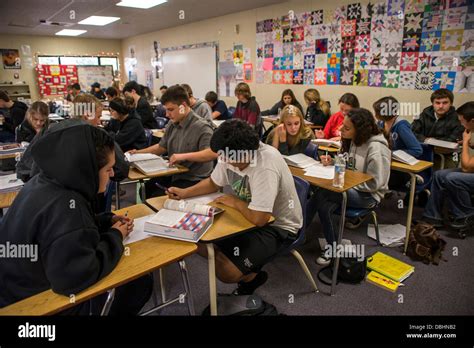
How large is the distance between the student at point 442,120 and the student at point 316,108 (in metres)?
1.60

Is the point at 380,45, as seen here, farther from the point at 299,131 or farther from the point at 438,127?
the point at 299,131

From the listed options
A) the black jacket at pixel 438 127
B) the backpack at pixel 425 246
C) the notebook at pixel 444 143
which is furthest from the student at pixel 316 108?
the backpack at pixel 425 246

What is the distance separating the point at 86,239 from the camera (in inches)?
46.1

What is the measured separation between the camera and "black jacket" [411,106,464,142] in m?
3.81

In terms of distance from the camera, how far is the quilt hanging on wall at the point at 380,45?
4020 millimetres

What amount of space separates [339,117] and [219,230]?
343cm

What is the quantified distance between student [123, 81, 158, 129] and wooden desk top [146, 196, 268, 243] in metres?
3.50

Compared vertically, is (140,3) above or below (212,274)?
above

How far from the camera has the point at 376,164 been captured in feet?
8.21

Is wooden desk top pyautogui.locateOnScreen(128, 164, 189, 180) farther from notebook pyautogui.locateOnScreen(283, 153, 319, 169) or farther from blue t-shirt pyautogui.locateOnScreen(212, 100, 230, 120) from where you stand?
blue t-shirt pyautogui.locateOnScreen(212, 100, 230, 120)

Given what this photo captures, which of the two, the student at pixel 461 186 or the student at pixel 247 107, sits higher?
the student at pixel 247 107

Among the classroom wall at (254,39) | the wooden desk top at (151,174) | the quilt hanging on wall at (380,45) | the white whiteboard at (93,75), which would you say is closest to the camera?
the wooden desk top at (151,174)

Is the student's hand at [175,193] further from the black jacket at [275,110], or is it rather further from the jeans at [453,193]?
the black jacket at [275,110]

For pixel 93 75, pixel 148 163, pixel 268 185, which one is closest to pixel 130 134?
pixel 148 163
